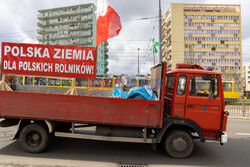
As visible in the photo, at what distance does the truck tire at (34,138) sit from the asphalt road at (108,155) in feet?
0.55

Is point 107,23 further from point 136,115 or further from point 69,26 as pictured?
point 69,26

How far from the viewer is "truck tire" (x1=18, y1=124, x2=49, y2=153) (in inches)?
172

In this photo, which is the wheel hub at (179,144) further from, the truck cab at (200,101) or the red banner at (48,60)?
the red banner at (48,60)

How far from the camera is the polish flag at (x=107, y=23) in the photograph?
5242 mm

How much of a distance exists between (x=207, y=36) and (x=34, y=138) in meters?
70.0

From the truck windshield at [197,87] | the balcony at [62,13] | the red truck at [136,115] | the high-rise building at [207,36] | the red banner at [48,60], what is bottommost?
the red truck at [136,115]

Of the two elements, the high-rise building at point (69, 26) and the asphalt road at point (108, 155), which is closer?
the asphalt road at point (108, 155)

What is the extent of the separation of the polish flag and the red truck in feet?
6.79

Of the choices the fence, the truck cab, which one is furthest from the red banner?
the fence

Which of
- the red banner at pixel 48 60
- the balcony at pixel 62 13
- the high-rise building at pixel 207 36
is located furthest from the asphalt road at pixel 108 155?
the balcony at pixel 62 13

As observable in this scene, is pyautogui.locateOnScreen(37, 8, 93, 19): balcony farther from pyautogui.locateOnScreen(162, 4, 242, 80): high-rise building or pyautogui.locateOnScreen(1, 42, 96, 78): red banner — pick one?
pyautogui.locateOnScreen(1, 42, 96, 78): red banner

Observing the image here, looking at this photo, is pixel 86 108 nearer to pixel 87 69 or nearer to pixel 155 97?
pixel 87 69

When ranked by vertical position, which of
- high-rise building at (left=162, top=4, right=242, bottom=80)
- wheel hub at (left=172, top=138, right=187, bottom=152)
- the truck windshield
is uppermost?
high-rise building at (left=162, top=4, right=242, bottom=80)

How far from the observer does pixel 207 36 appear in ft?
206
